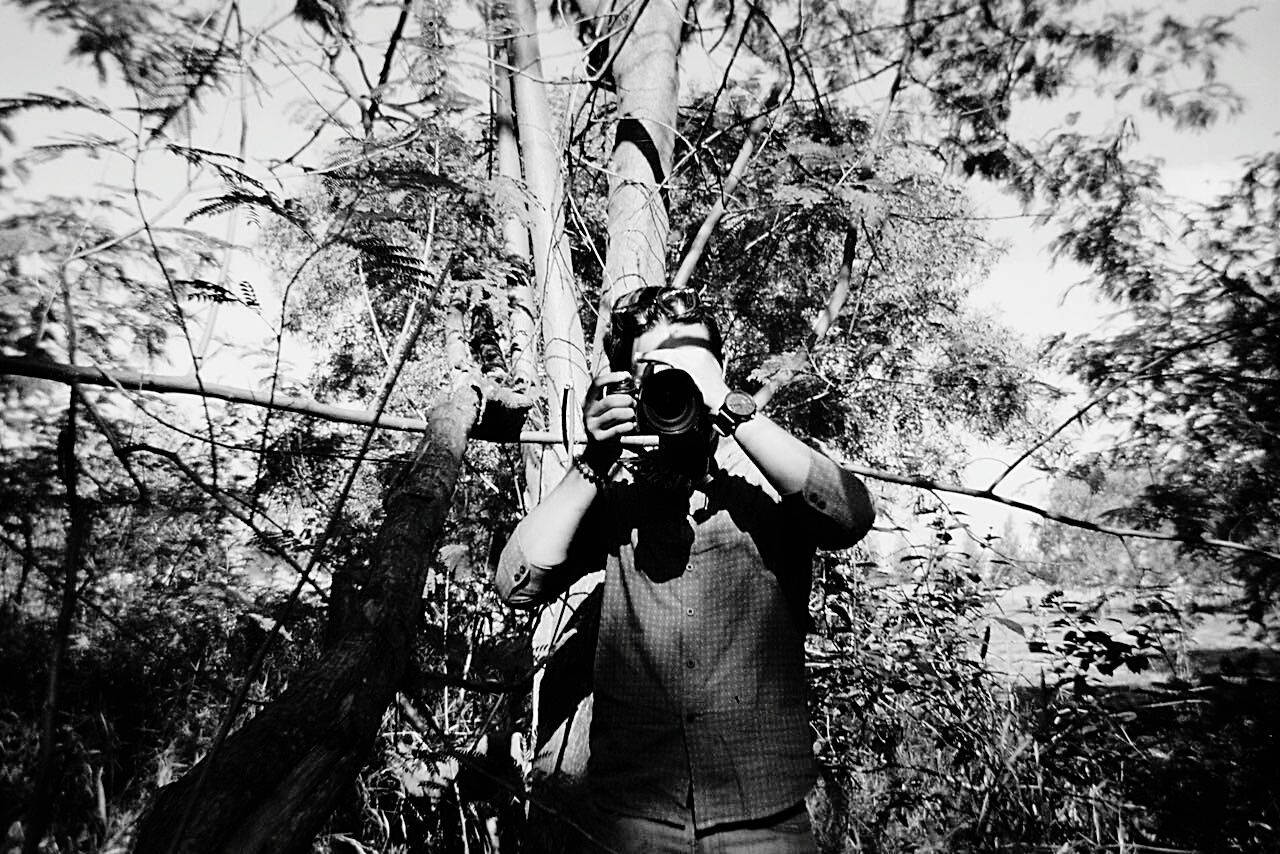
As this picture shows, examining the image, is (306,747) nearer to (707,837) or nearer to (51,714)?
(51,714)

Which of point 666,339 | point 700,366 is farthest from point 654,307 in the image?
point 700,366

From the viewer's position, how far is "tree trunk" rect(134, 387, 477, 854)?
2.17 ft

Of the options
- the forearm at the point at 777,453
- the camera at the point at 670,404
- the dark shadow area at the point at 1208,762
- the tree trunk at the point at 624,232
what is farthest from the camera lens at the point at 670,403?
the dark shadow area at the point at 1208,762

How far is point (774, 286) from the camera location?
24.0 feet

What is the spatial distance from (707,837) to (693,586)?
0.54m

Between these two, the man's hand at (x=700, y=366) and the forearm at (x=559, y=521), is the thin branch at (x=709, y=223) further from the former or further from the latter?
the forearm at (x=559, y=521)

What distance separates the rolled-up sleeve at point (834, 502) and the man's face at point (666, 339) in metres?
0.42

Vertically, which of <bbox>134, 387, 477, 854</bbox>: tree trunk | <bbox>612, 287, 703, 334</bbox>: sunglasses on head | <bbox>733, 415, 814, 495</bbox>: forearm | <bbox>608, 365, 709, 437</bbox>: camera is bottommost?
<bbox>134, 387, 477, 854</bbox>: tree trunk

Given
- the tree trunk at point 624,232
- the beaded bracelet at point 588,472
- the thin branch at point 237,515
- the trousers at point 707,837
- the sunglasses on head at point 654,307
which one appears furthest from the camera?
the tree trunk at point 624,232

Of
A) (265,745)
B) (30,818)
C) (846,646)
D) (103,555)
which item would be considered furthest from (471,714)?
(30,818)

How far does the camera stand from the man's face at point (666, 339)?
1604mm

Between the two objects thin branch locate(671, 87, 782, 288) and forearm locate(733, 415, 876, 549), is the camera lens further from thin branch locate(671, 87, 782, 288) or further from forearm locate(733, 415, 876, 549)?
thin branch locate(671, 87, 782, 288)

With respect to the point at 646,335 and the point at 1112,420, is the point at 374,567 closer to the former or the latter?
the point at 646,335

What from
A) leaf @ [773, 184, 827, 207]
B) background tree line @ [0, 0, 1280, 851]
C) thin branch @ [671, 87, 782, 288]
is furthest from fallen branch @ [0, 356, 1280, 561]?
leaf @ [773, 184, 827, 207]
